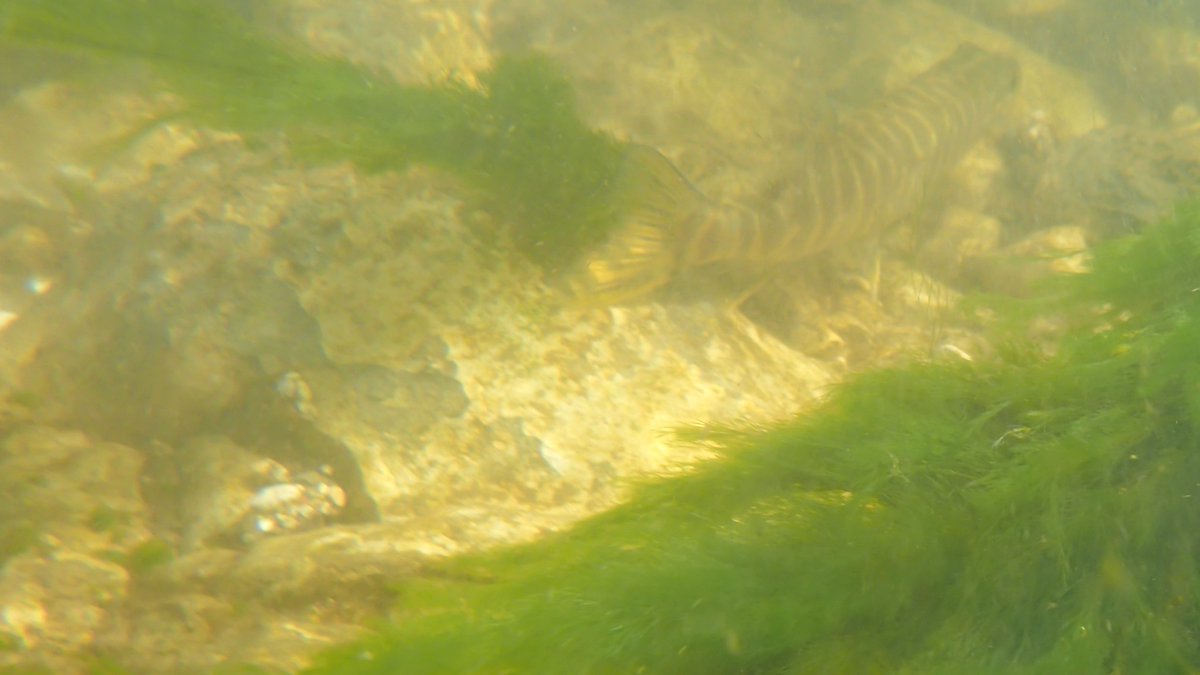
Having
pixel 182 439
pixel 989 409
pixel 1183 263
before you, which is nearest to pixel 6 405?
pixel 182 439

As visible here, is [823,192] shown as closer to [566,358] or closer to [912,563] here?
[566,358]

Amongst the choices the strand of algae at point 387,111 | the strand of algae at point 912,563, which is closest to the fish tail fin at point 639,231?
the strand of algae at point 387,111

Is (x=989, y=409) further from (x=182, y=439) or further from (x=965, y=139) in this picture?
(x=965, y=139)

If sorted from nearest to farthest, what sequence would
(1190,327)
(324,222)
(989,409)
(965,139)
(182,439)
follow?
(1190,327)
(989,409)
(182,439)
(324,222)
(965,139)

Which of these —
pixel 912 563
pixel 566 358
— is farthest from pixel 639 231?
pixel 912 563

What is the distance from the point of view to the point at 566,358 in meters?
4.04

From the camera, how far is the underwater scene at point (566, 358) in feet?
7.17

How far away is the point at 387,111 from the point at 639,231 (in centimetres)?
162

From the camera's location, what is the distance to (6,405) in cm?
355

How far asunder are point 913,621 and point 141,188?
5176 millimetres

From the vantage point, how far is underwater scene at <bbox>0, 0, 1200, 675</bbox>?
2.19 metres

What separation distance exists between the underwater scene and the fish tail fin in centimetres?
2

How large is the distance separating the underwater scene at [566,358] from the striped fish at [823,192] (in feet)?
0.11

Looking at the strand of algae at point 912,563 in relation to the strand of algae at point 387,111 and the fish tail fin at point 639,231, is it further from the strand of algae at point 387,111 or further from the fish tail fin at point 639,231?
the strand of algae at point 387,111
